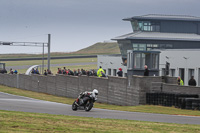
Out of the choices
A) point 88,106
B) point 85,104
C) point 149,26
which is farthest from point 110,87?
point 149,26

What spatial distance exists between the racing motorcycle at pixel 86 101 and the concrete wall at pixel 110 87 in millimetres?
7141

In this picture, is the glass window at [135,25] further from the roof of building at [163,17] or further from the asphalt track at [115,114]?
the asphalt track at [115,114]

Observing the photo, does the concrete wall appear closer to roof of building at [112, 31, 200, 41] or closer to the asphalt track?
the asphalt track

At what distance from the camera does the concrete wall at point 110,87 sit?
97.3ft

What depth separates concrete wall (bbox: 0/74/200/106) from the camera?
29656 millimetres

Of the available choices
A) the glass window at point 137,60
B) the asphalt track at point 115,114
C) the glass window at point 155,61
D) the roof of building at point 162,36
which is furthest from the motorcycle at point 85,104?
the roof of building at point 162,36

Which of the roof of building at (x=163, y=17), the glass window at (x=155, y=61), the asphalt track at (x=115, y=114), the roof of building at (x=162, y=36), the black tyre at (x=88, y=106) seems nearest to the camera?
the asphalt track at (x=115, y=114)

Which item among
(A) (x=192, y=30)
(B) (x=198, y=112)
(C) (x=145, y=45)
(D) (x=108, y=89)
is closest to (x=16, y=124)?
(B) (x=198, y=112)

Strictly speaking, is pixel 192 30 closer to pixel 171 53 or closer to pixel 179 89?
pixel 171 53

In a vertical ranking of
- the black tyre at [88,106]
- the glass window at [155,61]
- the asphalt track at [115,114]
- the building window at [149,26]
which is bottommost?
the asphalt track at [115,114]

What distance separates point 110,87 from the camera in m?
35.3

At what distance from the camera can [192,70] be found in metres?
46.1

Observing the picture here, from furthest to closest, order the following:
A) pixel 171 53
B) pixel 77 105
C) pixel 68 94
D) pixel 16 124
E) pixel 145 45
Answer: pixel 145 45 < pixel 171 53 < pixel 68 94 < pixel 77 105 < pixel 16 124

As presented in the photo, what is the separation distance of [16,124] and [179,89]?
52.0 feet
